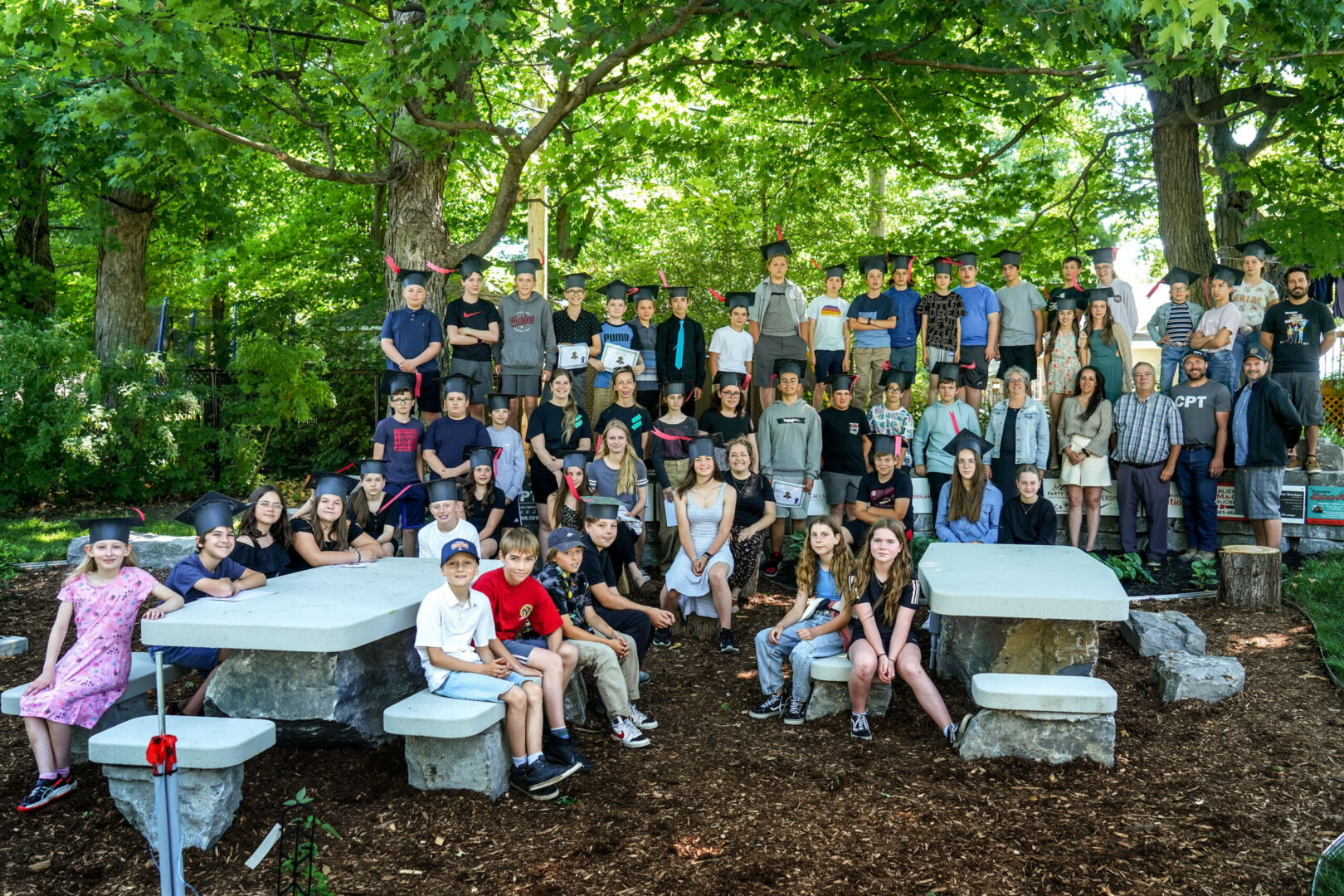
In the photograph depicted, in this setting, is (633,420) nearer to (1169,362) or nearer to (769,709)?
(769,709)

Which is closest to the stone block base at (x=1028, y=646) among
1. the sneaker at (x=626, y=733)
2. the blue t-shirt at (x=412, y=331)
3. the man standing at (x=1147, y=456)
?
the sneaker at (x=626, y=733)

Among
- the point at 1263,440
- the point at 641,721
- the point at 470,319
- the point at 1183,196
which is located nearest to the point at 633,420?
the point at 470,319

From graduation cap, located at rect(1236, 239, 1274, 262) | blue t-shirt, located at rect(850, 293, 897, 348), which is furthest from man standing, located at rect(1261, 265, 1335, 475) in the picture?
blue t-shirt, located at rect(850, 293, 897, 348)

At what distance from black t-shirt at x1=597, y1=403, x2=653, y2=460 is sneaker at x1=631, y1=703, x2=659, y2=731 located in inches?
118

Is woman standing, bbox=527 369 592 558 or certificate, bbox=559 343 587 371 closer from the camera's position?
woman standing, bbox=527 369 592 558

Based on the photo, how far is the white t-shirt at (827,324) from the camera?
9.33 meters

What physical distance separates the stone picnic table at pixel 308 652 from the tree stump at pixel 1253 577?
5637 millimetres

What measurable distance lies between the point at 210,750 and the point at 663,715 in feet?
7.92

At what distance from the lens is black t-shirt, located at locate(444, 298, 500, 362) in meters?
8.70

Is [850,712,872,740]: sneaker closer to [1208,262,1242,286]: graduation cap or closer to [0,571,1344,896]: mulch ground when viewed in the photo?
[0,571,1344,896]: mulch ground

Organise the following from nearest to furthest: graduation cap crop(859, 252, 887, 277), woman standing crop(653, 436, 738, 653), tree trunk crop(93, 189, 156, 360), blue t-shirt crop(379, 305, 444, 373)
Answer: woman standing crop(653, 436, 738, 653), blue t-shirt crop(379, 305, 444, 373), graduation cap crop(859, 252, 887, 277), tree trunk crop(93, 189, 156, 360)

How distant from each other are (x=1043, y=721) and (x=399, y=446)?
5.00 meters

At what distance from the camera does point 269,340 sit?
12.3 m

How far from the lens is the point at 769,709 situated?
5574mm
